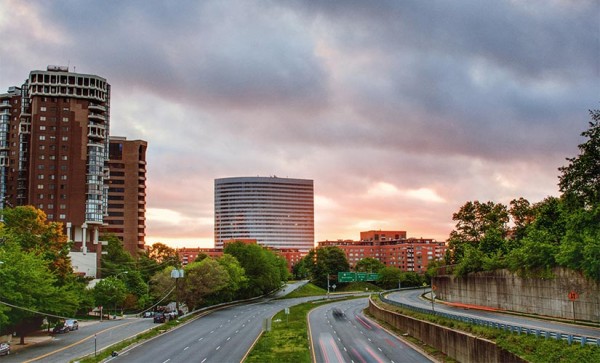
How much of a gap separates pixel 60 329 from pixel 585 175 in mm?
68289

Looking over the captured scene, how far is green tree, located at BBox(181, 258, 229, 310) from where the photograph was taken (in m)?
108

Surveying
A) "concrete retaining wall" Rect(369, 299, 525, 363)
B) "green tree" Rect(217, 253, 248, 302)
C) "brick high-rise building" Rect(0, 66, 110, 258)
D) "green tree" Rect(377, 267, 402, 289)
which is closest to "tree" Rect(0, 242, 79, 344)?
"concrete retaining wall" Rect(369, 299, 525, 363)

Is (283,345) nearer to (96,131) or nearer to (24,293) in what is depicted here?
(24,293)

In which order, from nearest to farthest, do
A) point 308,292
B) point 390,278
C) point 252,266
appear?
1. point 252,266
2. point 308,292
3. point 390,278

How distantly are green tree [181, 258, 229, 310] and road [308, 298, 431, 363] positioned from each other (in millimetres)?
24629

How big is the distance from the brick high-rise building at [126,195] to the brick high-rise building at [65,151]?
38.6 meters

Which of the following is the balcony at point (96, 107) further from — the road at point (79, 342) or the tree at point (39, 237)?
the road at point (79, 342)

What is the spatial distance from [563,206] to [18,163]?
13120 cm

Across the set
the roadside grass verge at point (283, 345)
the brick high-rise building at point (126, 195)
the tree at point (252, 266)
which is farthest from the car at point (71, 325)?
the brick high-rise building at point (126, 195)

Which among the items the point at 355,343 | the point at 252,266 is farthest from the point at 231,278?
the point at 355,343

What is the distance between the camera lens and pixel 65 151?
460 ft

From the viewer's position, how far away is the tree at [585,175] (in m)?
53.3

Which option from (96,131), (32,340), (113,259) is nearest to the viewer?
(32,340)

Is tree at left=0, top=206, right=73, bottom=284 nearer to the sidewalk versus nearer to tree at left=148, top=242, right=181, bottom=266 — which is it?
the sidewalk
